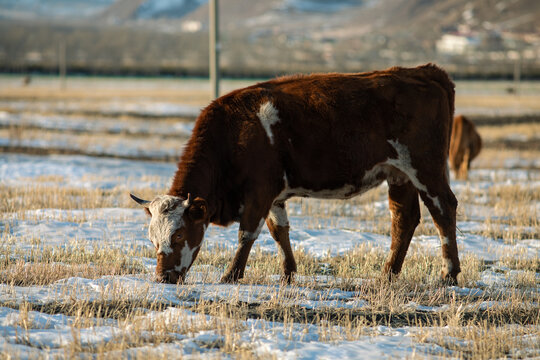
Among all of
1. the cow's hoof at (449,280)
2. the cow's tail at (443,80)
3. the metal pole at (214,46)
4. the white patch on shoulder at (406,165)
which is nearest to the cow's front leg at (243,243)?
the white patch on shoulder at (406,165)

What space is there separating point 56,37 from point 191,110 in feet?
454

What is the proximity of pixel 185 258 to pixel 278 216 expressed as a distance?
137 cm

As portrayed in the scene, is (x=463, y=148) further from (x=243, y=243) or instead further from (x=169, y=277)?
(x=169, y=277)

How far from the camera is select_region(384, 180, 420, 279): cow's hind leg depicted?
7836mm

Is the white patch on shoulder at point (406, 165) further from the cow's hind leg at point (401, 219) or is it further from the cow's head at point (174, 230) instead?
the cow's head at point (174, 230)

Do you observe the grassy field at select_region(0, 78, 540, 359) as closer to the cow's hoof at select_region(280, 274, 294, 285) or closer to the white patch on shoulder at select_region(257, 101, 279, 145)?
the cow's hoof at select_region(280, 274, 294, 285)

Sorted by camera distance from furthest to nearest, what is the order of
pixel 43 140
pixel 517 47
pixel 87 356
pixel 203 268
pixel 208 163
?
pixel 517 47, pixel 43 140, pixel 203 268, pixel 208 163, pixel 87 356

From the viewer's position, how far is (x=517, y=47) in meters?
142

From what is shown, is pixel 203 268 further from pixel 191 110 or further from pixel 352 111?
pixel 191 110

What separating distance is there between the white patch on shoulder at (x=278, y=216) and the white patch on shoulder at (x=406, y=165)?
1294 mm

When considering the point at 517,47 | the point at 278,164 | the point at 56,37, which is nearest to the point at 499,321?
the point at 278,164

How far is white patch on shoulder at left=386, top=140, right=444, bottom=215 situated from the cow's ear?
6.82 feet

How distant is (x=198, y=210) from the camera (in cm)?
657

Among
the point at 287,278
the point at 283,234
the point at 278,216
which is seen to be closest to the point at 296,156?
the point at 278,216
